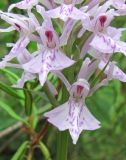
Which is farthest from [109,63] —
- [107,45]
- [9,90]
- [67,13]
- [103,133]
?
[103,133]

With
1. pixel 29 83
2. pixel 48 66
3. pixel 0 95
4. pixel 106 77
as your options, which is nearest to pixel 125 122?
pixel 0 95

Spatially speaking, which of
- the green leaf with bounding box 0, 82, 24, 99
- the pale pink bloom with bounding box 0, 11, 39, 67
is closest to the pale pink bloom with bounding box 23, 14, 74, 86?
the pale pink bloom with bounding box 0, 11, 39, 67

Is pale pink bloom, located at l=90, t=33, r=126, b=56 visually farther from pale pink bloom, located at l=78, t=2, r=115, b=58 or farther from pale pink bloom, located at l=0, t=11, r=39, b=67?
pale pink bloom, located at l=0, t=11, r=39, b=67

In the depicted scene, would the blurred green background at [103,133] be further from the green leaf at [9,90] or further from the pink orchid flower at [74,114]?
the pink orchid flower at [74,114]

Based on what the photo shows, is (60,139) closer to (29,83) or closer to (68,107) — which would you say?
(68,107)

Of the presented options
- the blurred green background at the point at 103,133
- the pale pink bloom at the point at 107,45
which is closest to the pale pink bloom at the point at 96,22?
the pale pink bloom at the point at 107,45

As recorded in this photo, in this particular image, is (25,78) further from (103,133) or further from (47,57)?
(103,133)
